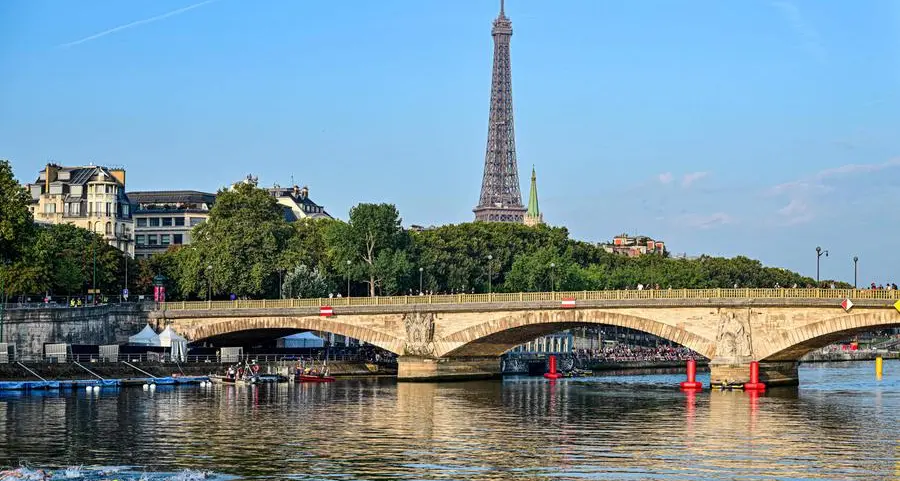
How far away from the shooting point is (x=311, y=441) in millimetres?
60031

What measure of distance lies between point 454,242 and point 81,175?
169 ft

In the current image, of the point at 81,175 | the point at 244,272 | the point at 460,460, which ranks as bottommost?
the point at 460,460

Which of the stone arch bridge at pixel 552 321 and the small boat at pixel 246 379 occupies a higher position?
the stone arch bridge at pixel 552 321

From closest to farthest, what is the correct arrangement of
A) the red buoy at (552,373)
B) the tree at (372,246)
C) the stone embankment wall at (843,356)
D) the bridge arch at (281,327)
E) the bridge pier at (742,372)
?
the bridge pier at (742,372) → the bridge arch at (281,327) → the red buoy at (552,373) → the tree at (372,246) → the stone embankment wall at (843,356)

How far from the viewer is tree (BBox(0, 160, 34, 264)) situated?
4168 inches

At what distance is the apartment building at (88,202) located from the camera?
185 meters

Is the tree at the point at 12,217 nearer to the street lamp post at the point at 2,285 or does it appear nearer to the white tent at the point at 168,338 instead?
the street lamp post at the point at 2,285

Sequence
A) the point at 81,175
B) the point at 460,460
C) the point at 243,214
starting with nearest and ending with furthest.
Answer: the point at 460,460, the point at 243,214, the point at 81,175

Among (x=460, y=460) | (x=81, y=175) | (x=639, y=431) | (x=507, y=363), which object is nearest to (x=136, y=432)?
(x=460, y=460)

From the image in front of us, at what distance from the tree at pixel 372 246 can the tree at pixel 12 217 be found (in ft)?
134

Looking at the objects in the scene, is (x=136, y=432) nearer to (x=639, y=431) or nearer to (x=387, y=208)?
(x=639, y=431)

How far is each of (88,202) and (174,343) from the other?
7943 centimetres

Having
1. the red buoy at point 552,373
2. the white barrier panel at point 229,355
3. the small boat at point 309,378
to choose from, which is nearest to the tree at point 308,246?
the white barrier panel at point 229,355

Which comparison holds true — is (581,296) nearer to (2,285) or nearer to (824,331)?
(824,331)
